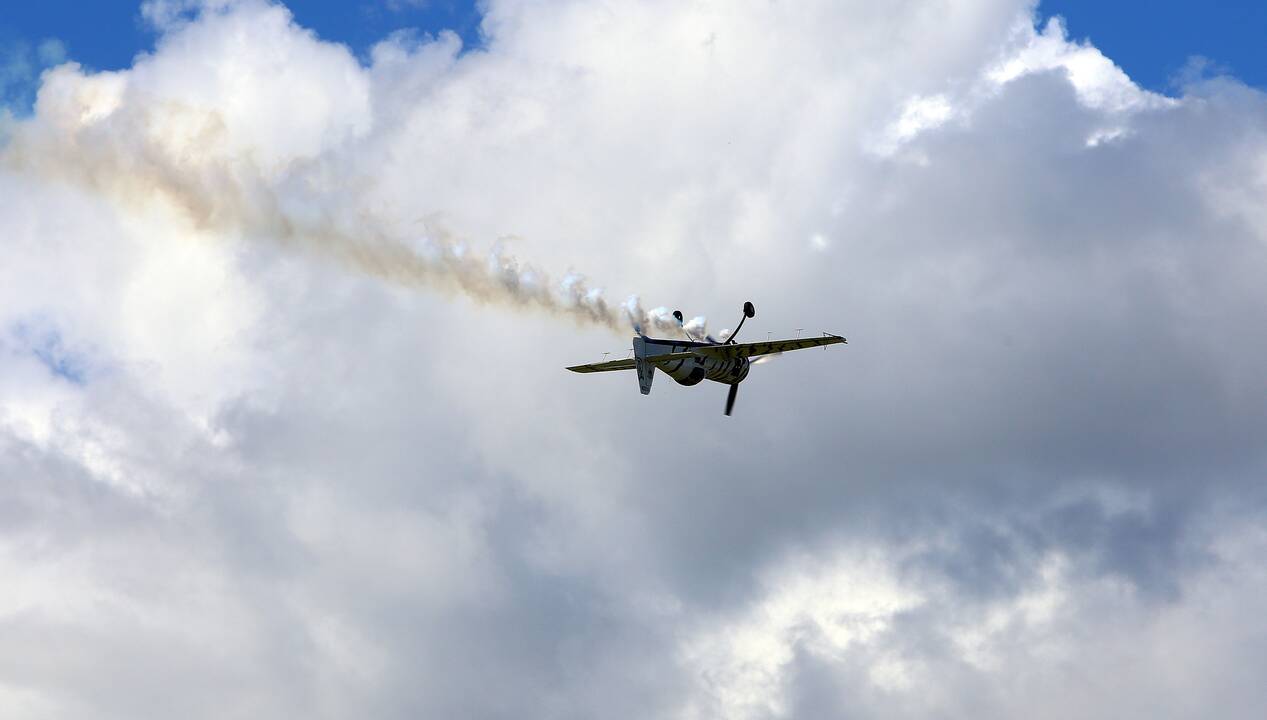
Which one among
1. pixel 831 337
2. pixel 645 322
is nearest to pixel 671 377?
pixel 645 322

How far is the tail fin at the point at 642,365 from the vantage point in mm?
91125

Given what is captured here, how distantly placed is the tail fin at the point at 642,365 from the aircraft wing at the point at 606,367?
1243 mm

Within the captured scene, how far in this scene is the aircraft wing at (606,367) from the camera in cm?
9319

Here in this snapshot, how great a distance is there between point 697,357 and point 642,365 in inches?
166

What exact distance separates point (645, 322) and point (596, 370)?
13.6 feet

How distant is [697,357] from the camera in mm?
94062

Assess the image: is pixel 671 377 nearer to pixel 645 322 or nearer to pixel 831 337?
pixel 645 322

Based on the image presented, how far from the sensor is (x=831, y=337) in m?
90.8

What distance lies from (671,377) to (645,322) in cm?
426

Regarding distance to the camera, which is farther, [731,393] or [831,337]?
[731,393]

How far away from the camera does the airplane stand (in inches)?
3597

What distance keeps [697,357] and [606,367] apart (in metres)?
5.48

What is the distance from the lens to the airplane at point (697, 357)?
9138 centimetres

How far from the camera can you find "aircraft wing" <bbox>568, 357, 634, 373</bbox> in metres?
93.2
